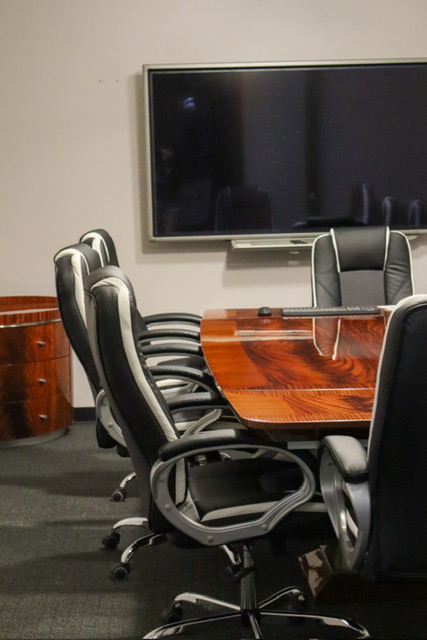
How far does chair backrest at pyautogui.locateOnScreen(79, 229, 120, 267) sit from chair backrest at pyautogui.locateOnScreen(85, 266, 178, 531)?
134 cm

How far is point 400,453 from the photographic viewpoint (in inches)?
60.8

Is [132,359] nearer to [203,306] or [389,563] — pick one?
[389,563]

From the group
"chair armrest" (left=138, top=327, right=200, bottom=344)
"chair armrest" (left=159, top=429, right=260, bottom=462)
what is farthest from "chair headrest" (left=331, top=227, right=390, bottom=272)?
"chair armrest" (left=159, top=429, right=260, bottom=462)

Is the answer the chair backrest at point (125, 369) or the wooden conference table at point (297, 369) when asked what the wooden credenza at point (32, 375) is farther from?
the chair backrest at point (125, 369)

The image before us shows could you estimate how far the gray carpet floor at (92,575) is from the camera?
237 centimetres

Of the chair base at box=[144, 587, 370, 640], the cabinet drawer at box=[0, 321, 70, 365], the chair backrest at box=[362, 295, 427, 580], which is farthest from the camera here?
the cabinet drawer at box=[0, 321, 70, 365]

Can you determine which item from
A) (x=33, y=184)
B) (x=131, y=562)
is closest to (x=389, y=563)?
(x=131, y=562)

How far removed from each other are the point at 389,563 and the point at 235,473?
704mm

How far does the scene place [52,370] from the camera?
4324 mm

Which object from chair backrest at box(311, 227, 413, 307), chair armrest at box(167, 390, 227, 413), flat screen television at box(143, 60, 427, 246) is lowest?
chair armrest at box(167, 390, 227, 413)

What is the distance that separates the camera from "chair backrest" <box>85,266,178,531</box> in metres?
1.84

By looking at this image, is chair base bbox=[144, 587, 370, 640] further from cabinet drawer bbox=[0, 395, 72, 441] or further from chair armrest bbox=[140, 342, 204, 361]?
cabinet drawer bbox=[0, 395, 72, 441]

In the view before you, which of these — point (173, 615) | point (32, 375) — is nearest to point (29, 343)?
point (32, 375)

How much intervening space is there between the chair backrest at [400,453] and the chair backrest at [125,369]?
536 mm
